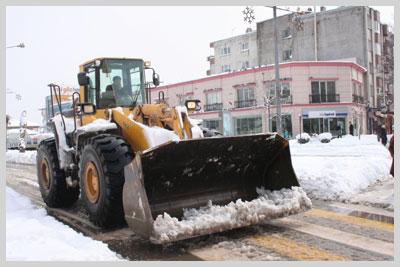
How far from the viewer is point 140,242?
585cm

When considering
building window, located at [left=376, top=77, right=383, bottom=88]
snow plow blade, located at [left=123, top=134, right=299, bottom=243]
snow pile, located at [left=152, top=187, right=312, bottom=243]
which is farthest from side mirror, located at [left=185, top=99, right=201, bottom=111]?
building window, located at [left=376, top=77, right=383, bottom=88]

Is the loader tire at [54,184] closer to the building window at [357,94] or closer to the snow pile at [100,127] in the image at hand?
the snow pile at [100,127]

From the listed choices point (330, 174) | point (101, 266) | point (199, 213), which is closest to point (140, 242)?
point (199, 213)

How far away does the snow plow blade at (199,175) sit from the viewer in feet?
17.9

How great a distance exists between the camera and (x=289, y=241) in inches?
221

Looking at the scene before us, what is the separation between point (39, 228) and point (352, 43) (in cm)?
4443

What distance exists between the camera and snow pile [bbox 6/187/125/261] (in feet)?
16.1

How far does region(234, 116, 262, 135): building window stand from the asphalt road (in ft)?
112

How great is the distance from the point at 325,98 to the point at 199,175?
114 ft

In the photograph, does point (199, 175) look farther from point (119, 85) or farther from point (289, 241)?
point (119, 85)

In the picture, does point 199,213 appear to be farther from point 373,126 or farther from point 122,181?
point 373,126

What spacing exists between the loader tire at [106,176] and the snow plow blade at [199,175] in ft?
1.60

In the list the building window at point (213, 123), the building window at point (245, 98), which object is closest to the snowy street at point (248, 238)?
the building window at point (245, 98)

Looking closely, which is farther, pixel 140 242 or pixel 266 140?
pixel 266 140
